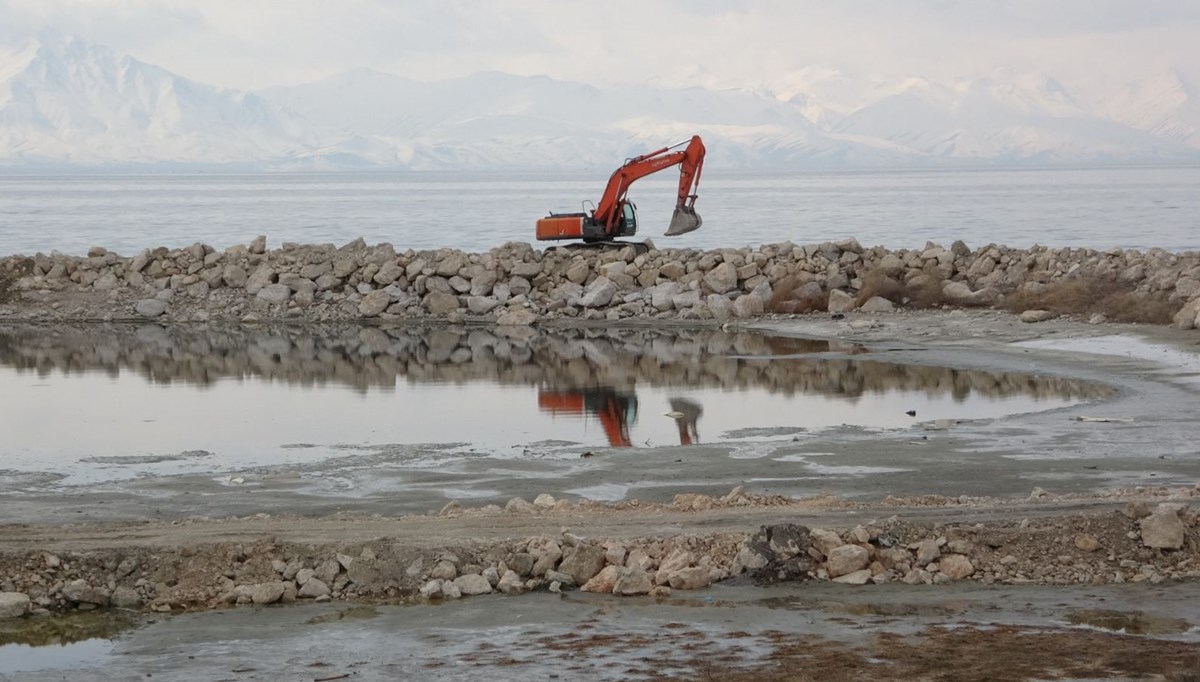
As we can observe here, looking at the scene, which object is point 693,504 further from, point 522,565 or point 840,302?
point 840,302

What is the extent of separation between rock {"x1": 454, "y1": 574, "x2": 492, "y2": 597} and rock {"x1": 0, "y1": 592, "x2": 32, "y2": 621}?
9.31 feet

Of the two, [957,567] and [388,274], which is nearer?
[957,567]

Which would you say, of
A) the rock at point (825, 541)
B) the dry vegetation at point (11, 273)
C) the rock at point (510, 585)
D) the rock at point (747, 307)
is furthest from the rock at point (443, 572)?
the dry vegetation at point (11, 273)

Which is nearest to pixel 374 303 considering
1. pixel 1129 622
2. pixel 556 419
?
pixel 556 419

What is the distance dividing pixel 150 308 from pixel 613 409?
606 inches

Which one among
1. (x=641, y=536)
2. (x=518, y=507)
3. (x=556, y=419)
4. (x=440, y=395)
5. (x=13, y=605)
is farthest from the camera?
(x=440, y=395)

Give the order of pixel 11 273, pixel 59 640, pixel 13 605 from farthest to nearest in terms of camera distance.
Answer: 1. pixel 11 273
2. pixel 13 605
3. pixel 59 640

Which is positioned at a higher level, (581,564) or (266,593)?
(581,564)

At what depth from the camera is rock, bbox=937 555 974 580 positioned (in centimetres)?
1076

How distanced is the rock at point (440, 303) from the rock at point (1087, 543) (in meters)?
20.8

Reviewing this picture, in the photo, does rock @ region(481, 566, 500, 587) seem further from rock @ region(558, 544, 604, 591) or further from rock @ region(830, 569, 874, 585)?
rock @ region(830, 569, 874, 585)

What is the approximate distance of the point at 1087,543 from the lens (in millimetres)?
10922

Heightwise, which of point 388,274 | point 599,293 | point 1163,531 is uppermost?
point 388,274

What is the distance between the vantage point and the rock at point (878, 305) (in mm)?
28698
